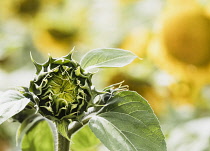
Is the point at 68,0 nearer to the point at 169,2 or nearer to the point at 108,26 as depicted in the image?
the point at 108,26

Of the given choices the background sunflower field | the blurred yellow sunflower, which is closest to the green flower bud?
the background sunflower field

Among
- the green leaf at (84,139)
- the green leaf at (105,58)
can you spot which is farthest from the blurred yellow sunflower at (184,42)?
the green leaf at (105,58)

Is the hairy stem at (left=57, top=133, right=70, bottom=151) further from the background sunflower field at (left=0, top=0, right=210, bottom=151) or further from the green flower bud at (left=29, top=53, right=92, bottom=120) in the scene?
the background sunflower field at (left=0, top=0, right=210, bottom=151)

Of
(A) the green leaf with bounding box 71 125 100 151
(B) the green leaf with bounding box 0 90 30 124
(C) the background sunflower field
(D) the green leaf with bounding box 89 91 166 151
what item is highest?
(C) the background sunflower field

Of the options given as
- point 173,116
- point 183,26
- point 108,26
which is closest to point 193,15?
point 183,26

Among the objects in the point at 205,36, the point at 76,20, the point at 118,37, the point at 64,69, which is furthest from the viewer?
the point at 76,20
